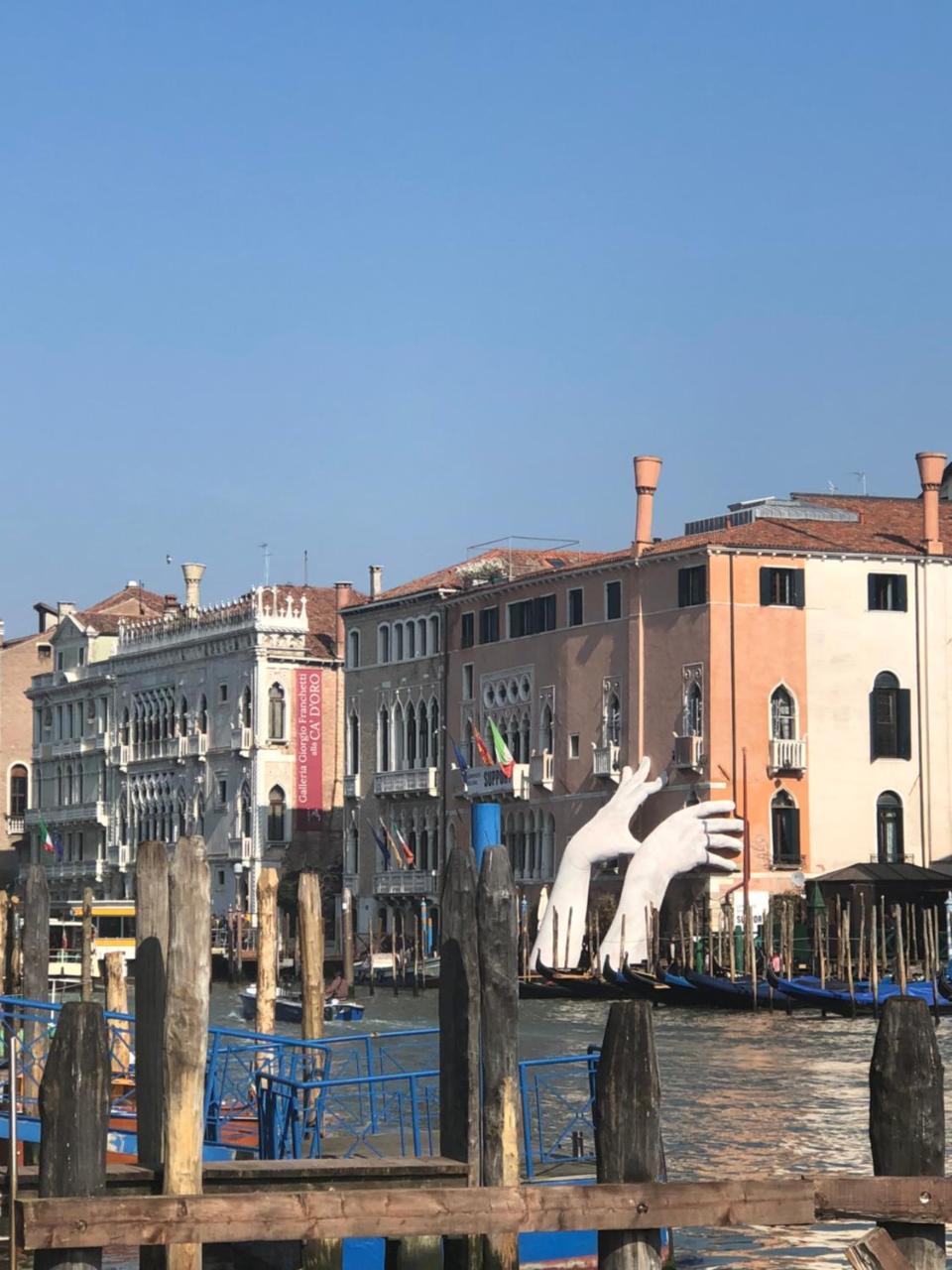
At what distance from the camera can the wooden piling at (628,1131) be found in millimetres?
8258

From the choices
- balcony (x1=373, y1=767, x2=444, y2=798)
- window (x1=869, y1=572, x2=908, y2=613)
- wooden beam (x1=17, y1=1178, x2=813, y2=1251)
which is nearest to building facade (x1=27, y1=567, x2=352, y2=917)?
balcony (x1=373, y1=767, x2=444, y2=798)

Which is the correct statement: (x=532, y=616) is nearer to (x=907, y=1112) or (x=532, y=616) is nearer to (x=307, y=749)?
(x=307, y=749)

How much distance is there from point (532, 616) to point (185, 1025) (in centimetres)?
3814

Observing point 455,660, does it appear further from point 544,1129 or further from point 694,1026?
point 544,1129

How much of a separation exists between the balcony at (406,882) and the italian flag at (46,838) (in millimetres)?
8887

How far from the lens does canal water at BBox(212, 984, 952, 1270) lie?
15.2 metres

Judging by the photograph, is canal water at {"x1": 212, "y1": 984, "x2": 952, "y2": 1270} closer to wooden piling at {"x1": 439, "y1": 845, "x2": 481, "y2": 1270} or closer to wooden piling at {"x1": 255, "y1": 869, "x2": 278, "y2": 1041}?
wooden piling at {"x1": 439, "y1": 845, "x2": 481, "y2": 1270}

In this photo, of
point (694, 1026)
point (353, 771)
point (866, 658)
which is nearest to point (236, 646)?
point (353, 771)

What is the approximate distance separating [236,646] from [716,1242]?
44.3 metres

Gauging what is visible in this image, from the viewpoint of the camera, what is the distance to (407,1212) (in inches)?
333

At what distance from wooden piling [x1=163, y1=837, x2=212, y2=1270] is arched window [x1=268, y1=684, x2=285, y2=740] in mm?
47559

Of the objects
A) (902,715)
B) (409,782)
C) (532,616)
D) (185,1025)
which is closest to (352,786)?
(409,782)

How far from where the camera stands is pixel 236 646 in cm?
5862

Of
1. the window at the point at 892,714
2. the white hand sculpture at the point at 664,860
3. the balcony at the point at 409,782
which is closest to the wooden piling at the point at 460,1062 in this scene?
the white hand sculpture at the point at 664,860
